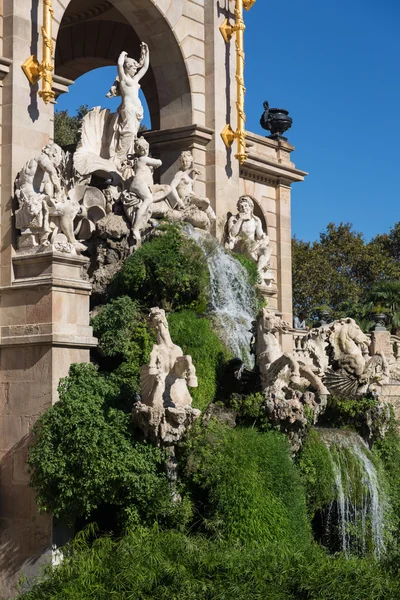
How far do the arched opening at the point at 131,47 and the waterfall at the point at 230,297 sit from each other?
4.46 m

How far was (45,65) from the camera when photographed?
69.5 ft

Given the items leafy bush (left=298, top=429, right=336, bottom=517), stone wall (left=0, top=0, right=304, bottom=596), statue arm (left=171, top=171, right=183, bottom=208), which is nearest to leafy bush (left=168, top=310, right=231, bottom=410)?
stone wall (left=0, top=0, right=304, bottom=596)

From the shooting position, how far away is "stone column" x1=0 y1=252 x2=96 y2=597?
64.8 ft

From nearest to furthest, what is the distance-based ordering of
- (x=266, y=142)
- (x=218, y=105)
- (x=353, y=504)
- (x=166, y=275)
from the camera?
(x=353, y=504) < (x=166, y=275) < (x=218, y=105) < (x=266, y=142)

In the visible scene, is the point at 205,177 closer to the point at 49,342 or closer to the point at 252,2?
the point at 252,2

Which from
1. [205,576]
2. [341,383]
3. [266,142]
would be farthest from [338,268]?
[205,576]

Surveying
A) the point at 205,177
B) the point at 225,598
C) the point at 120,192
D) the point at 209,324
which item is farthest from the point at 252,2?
the point at 225,598

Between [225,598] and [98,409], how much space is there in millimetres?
4815

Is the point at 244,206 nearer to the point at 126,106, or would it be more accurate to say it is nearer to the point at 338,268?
the point at 126,106

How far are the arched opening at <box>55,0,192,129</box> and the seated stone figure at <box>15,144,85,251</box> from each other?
605cm

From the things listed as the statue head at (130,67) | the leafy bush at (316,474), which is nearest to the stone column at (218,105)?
the statue head at (130,67)

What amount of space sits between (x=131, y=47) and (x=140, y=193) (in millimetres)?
6767

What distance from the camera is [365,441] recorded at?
72.3ft

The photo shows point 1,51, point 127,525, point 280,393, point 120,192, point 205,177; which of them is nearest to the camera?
point 127,525
